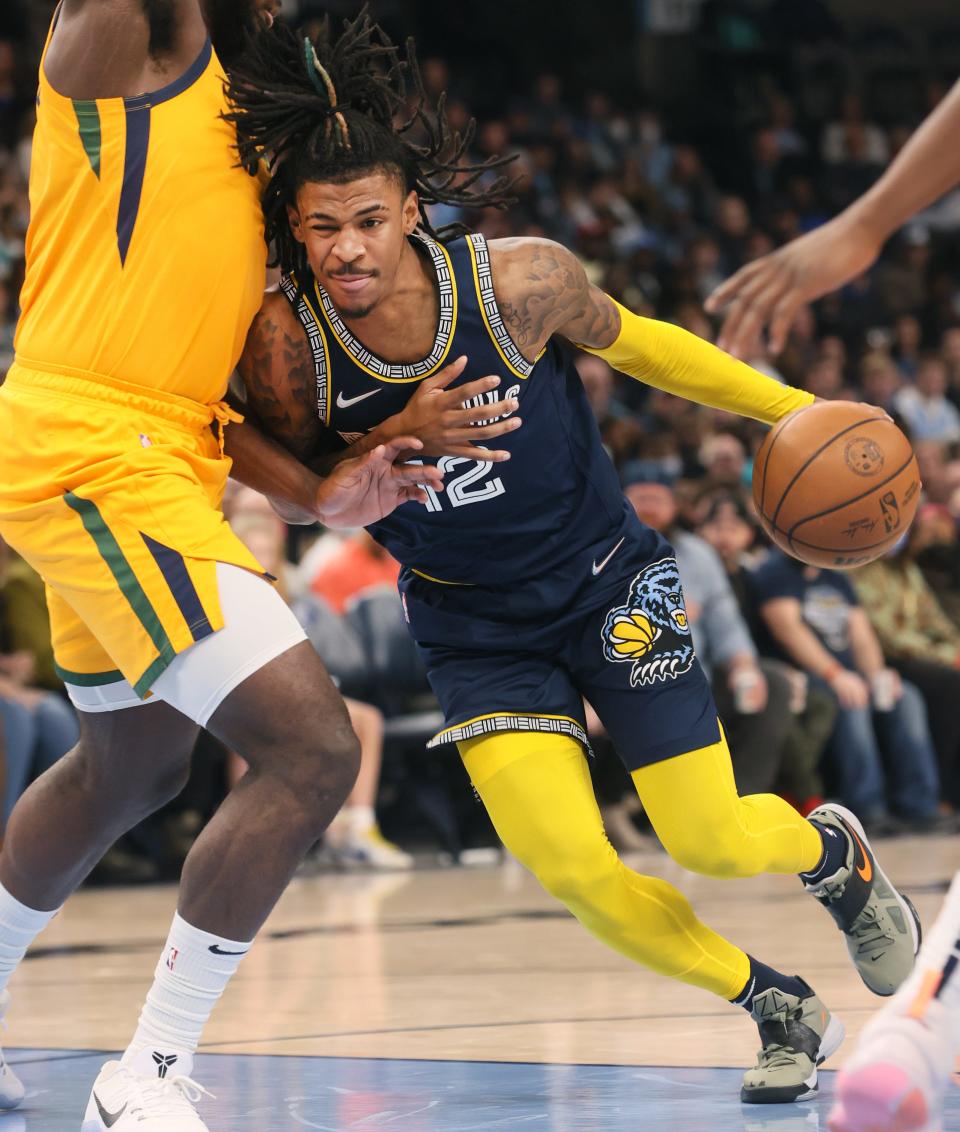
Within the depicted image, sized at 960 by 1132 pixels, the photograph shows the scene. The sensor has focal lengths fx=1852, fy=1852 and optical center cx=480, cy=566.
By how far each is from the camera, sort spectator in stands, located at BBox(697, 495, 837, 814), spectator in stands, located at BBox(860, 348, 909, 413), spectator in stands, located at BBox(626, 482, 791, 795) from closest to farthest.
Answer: spectator in stands, located at BBox(626, 482, 791, 795) < spectator in stands, located at BBox(697, 495, 837, 814) < spectator in stands, located at BBox(860, 348, 909, 413)

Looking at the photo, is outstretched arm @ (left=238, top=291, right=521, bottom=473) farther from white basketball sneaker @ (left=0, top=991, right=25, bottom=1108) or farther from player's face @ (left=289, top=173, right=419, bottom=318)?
white basketball sneaker @ (left=0, top=991, right=25, bottom=1108)

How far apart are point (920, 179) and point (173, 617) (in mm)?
1571

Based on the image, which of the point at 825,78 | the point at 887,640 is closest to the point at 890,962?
the point at 887,640

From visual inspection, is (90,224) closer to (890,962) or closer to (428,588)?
(428,588)

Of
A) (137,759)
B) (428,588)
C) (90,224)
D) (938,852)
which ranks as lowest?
(938,852)

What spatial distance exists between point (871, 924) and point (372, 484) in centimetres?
149

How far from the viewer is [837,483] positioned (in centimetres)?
407

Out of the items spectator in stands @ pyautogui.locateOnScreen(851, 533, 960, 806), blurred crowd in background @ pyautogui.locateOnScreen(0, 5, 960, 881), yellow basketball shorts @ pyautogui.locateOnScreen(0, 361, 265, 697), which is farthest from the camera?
spectator in stands @ pyautogui.locateOnScreen(851, 533, 960, 806)

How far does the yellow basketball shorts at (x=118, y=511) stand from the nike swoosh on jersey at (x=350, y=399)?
37 centimetres

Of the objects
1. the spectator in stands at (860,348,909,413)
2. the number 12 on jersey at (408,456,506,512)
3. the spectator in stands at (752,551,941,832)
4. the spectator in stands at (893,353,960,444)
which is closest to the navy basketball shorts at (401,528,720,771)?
the number 12 on jersey at (408,456,506,512)

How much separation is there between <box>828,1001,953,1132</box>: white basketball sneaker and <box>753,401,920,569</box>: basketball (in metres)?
1.61

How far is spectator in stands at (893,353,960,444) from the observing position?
1302 centimetres

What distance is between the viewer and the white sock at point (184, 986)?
3.31m

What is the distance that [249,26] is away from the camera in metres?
3.85
